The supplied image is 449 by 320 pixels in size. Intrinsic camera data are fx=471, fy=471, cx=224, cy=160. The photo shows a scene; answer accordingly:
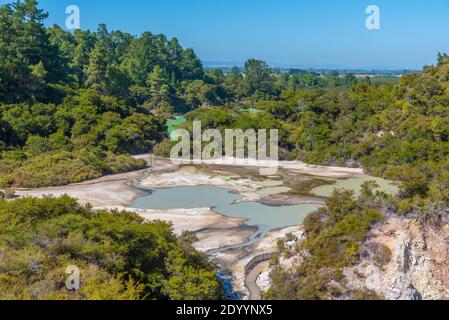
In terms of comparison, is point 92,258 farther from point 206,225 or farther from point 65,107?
point 65,107

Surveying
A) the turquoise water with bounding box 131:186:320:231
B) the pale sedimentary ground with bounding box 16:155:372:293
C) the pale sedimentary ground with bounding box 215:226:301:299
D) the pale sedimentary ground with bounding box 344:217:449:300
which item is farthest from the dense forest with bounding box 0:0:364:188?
the pale sedimentary ground with bounding box 344:217:449:300

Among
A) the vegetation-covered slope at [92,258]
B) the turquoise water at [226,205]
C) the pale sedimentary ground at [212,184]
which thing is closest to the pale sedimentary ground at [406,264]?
the pale sedimentary ground at [212,184]

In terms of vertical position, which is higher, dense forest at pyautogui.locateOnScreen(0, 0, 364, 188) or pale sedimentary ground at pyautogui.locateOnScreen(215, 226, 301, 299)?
dense forest at pyautogui.locateOnScreen(0, 0, 364, 188)

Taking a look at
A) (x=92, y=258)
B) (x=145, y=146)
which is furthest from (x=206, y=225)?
(x=145, y=146)

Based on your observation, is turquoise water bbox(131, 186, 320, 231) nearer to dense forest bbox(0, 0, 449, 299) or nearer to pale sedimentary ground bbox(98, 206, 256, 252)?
pale sedimentary ground bbox(98, 206, 256, 252)

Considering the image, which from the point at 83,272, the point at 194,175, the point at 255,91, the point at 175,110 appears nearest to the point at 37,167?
the point at 194,175
